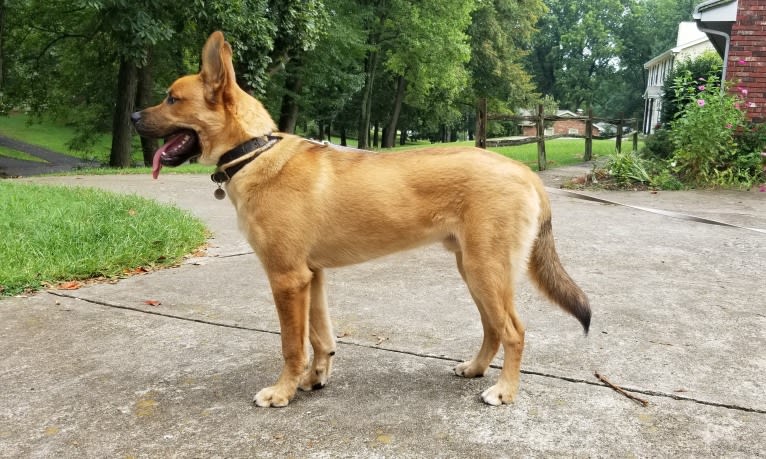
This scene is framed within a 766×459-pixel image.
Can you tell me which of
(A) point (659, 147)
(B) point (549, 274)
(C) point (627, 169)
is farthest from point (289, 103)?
(B) point (549, 274)

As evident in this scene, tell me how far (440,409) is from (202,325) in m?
1.96

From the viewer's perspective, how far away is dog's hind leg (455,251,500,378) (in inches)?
130

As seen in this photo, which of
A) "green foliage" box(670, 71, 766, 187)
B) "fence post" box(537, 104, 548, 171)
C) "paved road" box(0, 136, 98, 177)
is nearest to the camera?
"green foliage" box(670, 71, 766, 187)

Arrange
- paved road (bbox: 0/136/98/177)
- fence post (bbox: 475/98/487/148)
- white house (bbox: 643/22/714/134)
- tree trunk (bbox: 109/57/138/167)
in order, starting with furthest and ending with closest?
white house (bbox: 643/22/714/134) < paved road (bbox: 0/136/98/177) < tree trunk (bbox: 109/57/138/167) < fence post (bbox: 475/98/487/148)

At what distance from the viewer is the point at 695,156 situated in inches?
452

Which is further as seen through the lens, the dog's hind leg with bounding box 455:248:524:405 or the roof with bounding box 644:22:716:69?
the roof with bounding box 644:22:716:69

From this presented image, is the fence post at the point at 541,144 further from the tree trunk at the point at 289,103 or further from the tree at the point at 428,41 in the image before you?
the tree at the point at 428,41

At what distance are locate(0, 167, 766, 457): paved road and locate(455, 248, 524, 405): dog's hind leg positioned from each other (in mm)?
99

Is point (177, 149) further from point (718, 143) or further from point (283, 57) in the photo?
point (283, 57)

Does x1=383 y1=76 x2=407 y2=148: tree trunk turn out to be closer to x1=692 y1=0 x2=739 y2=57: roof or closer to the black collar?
x1=692 y1=0 x2=739 y2=57: roof

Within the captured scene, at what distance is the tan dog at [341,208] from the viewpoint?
3.02m

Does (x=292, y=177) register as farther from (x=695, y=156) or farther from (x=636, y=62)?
(x=636, y=62)

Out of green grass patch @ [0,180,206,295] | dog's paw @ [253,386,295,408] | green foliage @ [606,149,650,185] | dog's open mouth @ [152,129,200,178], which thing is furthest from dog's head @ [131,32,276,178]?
green foliage @ [606,149,650,185]

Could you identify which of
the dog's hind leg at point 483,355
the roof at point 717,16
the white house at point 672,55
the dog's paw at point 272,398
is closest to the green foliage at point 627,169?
the roof at point 717,16
